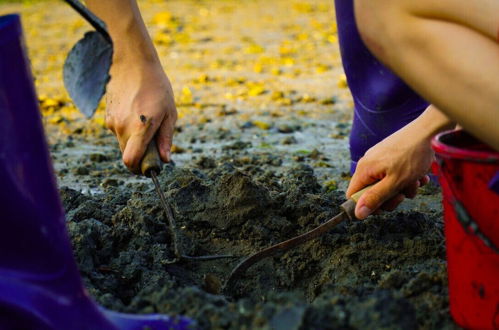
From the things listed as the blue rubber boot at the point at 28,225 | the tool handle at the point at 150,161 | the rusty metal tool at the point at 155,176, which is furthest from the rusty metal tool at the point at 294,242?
the blue rubber boot at the point at 28,225

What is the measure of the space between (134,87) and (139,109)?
0.09 m

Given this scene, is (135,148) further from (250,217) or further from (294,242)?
(294,242)

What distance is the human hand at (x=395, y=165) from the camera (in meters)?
2.33

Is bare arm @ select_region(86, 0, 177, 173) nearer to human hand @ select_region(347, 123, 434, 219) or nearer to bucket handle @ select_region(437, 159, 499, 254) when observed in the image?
human hand @ select_region(347, 123, 434, 219)

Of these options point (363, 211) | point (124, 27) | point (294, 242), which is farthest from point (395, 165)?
point (124, 27)

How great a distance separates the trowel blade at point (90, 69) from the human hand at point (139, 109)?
0.54m

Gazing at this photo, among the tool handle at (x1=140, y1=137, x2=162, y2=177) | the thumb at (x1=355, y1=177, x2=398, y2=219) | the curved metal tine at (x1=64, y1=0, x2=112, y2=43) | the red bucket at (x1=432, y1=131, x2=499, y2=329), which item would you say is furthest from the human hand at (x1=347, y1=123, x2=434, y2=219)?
the curved metal tine at (x1=64, y1=0, x2=112, y2=43)

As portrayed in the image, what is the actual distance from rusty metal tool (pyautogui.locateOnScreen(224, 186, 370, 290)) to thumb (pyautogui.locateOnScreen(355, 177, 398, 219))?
0.03 meters

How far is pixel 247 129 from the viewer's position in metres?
4.57

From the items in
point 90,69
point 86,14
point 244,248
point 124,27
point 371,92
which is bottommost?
point 244,248

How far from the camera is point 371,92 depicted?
3.23 m

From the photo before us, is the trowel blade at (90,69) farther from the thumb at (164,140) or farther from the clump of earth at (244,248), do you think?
the thumb at (164,140)

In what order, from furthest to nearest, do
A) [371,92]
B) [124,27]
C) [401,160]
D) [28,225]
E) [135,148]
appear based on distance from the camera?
1. [371,92]
2. [124,27]
3. [135,148]
4. [401,160]
5. [28,225]

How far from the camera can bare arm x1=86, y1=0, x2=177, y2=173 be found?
2557 mm
